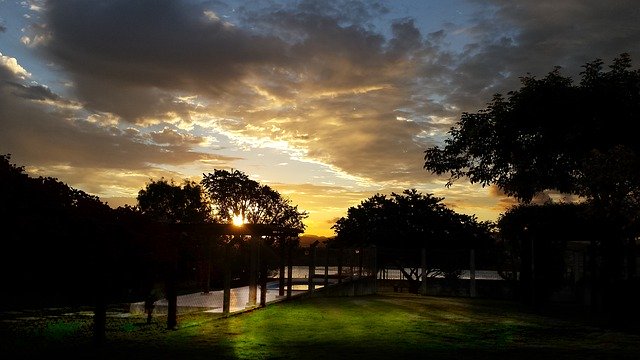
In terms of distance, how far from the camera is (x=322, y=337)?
1348 centimetres

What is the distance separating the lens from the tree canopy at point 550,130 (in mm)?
25469

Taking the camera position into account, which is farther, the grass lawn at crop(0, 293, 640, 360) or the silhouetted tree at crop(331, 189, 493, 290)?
the silhouetted tree at crop(331, 189, 493, 290)

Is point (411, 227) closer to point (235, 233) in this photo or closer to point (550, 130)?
point (550, 130)

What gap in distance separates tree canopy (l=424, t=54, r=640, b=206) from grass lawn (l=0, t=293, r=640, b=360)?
927cm

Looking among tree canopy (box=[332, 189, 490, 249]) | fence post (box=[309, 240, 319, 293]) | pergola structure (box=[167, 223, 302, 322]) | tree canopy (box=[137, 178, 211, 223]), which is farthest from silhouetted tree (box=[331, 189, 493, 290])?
pergola structure (box=[167, 223, 302, 322])

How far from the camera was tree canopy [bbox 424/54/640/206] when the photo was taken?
83.6 ft

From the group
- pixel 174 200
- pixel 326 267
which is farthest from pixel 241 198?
pixel 326 267

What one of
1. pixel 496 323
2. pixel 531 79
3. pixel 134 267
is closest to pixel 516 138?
pixel 531 79

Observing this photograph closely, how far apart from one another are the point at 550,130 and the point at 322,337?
17.2 metres

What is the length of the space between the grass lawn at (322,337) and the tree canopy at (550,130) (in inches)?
365

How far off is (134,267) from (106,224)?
1055mm

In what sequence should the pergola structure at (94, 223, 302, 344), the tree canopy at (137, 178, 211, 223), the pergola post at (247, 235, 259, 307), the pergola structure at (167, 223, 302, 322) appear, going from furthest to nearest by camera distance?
1. the tree canopy at (137, 178, 211, 223)
2. the pergola post at (247, 235, 259, 307)
3. the pergola structure at (167, 223, 302, 322)
4. the pergola structure at (94, 223, 302, 344)

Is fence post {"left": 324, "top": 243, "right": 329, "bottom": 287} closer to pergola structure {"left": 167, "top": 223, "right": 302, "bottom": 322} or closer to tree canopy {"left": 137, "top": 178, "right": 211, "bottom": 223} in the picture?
pergola structure {"left": 167, "top": 223, "right": 302, "bottom": 322}

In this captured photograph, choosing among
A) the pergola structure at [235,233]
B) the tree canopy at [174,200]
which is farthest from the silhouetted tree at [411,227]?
the pergola structure at [235,233]
